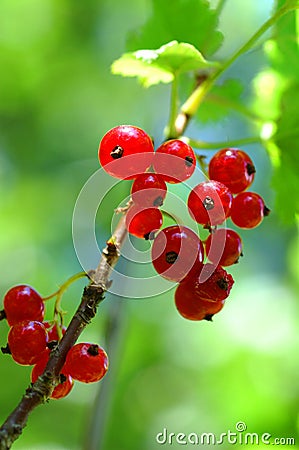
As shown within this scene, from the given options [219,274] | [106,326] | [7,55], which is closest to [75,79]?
[7,55]

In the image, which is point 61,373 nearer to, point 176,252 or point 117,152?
point 176,252

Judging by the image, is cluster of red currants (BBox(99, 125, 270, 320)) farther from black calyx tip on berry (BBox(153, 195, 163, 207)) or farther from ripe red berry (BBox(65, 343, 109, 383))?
ripe red berry (BBox(65, 343, 109, 383))

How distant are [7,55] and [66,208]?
1353 millimetres

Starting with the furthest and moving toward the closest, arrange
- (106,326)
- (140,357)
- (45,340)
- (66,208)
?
(66,208)
(140,357)
(106,326)
(45,340)

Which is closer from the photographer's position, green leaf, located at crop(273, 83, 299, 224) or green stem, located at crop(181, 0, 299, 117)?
green stem, located at crop(181, 0, 299, 117)

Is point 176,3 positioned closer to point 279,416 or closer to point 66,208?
point 279,416

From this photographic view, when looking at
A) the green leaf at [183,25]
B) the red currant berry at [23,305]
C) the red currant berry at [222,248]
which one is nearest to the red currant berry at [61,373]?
the red currant berry at [23,305]

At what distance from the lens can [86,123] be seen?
5508mm

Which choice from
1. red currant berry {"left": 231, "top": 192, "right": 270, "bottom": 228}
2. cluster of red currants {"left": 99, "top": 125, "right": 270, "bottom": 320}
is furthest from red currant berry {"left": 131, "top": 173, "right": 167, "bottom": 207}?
red currant berry {"left": 231, "top": 192, "right": 270, "bottom": 228}

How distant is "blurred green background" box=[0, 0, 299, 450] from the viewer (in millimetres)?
3918

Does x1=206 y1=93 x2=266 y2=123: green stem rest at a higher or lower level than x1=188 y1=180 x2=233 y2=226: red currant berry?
higher

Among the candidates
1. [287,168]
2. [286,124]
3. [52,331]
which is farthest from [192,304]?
[286,124]

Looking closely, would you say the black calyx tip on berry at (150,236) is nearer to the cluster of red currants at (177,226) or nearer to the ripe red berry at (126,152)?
the cluster of red currants at (177,226)

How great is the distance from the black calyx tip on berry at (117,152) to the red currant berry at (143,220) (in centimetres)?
12
